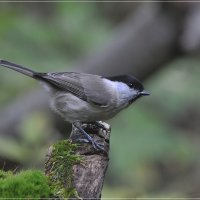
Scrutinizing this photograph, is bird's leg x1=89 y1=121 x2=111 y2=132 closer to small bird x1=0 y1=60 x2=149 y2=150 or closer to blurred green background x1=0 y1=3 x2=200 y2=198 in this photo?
small bird x1=0 y1=60 x2=149 y2=150

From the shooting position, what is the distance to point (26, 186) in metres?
2.94

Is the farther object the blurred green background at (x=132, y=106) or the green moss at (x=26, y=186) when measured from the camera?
the blurred green background at (x=132, y=106)

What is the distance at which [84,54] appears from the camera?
8406 mm

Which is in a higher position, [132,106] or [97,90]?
[132,106]

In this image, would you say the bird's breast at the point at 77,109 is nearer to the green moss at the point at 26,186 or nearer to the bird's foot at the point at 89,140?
the bird's foot at the point at 89,140

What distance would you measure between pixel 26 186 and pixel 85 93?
1875 mm

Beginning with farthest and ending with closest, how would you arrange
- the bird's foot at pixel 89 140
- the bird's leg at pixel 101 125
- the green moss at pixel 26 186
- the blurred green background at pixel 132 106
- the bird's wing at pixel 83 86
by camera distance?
the blurred green background at pixel 132 106 < the bird's wing at pixel 83 86 < the bird's leg at pixel 101 125 < the bird's foot at pixel 89 140 < the green moss at pixel 26 186

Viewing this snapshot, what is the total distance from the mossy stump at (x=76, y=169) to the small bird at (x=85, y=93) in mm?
686

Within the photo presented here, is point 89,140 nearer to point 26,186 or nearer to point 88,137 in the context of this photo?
point 88,137

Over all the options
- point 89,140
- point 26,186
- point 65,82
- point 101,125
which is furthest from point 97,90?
point 26,186

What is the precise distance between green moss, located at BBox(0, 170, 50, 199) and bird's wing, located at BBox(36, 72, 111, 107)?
1.63 meters

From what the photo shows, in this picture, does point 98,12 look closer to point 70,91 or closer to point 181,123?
point 181,123

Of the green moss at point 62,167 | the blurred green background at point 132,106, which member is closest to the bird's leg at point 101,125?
the green moss at point 62,167

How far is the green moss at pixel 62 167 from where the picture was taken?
9.89 feet
